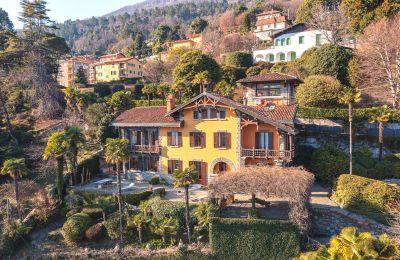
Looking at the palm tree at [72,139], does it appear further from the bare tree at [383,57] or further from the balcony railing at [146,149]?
the bare tree at [383,57]

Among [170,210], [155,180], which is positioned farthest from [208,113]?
[170,210]

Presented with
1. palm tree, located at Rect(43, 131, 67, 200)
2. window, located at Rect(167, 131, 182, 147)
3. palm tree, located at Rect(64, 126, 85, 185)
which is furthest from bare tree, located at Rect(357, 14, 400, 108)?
palm tree, located at Rect(43, 131, 67, 200)

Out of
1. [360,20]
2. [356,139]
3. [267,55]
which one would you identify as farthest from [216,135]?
[267,55]

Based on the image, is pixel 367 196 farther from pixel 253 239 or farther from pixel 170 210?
pixel 170 210

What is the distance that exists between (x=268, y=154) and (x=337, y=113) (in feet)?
37.9

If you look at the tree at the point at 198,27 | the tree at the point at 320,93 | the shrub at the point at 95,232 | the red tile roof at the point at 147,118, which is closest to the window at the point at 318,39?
the tree at the point at 320,93

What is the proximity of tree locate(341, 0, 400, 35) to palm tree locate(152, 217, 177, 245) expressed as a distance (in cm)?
3949

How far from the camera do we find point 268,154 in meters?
28.6

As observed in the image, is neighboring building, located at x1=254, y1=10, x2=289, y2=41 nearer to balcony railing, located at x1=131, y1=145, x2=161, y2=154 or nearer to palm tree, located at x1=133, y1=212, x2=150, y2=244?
balcony railing, located at x1=131, y1=145, x2=161, y2=154

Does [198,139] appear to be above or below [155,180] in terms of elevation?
above

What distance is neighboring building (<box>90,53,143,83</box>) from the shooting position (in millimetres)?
83844

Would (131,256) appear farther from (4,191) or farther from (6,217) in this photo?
(4,191)

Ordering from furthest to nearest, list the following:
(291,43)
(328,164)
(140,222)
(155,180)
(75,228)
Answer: (291,43) → (155,180) → (328,164) → (75,228) → (140,222)

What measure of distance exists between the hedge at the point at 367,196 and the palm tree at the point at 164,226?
13.6 metres
